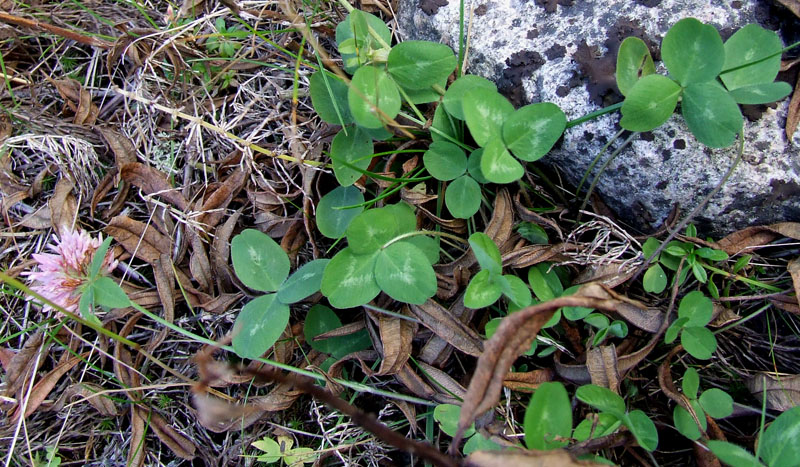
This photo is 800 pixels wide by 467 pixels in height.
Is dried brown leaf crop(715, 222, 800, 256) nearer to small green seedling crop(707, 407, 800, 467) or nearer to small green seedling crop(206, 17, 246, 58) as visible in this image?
small green seedling crop(707, 407, 800, 467)

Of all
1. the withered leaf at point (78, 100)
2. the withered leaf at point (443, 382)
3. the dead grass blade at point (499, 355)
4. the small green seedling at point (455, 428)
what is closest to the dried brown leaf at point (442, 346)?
the withered leaf at point (443, 382)

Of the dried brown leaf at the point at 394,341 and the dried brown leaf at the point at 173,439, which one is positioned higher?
the dried brown leaf at the point at 394,341

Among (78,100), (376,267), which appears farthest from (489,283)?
(78,100)

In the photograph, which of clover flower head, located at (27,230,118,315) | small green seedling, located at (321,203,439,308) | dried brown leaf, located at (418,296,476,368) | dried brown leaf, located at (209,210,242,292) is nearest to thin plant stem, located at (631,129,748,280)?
dried brown leaf, located at (418,296,476,368)

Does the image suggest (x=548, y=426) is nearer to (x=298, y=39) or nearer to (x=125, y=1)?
(x=298, y=39)

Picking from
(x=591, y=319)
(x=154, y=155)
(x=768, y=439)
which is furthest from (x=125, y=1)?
(x=768, y=439)

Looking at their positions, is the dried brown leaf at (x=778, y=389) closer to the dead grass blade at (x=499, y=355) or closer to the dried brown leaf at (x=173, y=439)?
the dead grass blade at (x=499, y=355)

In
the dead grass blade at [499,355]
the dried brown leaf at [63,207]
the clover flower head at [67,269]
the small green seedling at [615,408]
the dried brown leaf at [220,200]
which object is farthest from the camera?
the dried brown leaf at [63,207]
